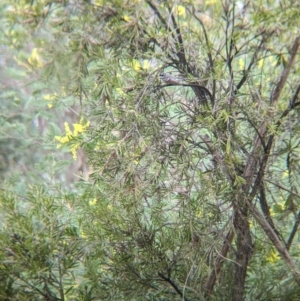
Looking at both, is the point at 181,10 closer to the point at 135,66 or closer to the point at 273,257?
the point at 135,66

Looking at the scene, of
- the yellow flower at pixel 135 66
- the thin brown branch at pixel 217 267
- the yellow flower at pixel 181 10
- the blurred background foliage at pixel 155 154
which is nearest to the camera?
the blurred background foliage at pixel 155 154

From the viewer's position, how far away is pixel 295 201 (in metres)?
2.64

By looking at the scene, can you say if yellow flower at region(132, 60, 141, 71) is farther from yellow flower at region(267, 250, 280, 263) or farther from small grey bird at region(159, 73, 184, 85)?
yellow flower at region(267, 250, 280, 263)

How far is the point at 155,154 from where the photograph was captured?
6.84 ft

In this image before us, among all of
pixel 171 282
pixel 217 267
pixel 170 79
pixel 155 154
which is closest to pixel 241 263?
pixel 217 267

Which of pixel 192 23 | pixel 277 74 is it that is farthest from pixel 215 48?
pixel 277 74

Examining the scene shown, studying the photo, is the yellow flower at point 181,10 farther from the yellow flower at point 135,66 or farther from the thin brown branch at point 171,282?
the thin brown branch at point 171,282

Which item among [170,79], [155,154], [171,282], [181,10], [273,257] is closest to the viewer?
[155,154]

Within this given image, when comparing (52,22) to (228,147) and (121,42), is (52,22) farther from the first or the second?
(228,147)

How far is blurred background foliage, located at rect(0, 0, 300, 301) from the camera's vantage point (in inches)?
83.8

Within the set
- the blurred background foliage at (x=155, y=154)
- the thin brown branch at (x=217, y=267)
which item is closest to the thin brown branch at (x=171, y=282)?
the blurred background foliage at (x=155, y=154)

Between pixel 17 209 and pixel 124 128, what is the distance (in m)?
0.72

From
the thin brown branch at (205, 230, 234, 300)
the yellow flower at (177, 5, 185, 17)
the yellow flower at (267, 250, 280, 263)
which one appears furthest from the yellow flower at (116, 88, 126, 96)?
the yellow flower at (267, 250, 280, 263)

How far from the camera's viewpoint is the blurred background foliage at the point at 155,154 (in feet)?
6.98
